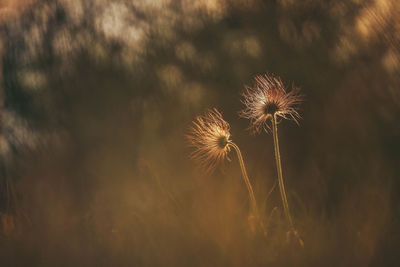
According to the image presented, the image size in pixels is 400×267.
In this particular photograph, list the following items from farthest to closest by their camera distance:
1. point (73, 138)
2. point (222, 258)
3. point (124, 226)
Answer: point (73, 138) → point (124, 226) → point (222, 258)

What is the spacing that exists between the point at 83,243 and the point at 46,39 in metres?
0.63

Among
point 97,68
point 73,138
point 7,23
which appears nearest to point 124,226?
point 73,138

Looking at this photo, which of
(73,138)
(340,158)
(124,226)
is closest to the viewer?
(124,226)

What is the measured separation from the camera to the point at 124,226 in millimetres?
659

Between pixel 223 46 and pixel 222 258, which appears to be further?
pixel 223 46

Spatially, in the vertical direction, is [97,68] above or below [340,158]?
above

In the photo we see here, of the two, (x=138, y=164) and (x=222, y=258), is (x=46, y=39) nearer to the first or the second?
(x=138, y=164)

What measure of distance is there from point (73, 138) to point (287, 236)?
0.62m

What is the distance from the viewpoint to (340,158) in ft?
2.79

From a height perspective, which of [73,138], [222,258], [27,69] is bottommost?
[222,258]

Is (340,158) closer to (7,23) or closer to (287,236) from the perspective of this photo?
(287,236)

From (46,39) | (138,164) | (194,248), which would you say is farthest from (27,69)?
(194,248)

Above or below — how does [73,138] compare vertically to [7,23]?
below

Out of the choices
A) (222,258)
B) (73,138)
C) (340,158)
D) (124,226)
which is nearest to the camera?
(222,258)
